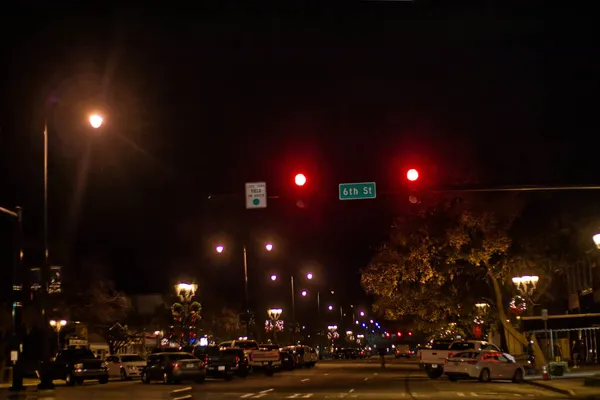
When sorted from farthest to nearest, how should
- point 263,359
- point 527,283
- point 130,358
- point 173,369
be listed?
point 263,359, point 130,358, point 527,283, point 173,369

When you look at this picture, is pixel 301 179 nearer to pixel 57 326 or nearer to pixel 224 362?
pixel 224 362

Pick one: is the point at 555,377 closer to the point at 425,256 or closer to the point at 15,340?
the point at 425,256

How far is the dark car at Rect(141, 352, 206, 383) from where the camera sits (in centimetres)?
3444

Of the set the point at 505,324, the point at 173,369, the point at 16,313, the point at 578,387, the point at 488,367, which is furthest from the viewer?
the point at 505,324

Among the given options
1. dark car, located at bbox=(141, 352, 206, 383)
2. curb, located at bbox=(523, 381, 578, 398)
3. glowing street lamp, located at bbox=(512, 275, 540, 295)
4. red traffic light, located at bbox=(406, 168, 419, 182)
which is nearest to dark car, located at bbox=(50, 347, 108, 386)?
dark car, located at bbox=(141, 352, 206, 383)

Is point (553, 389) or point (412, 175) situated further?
point (553, 389)

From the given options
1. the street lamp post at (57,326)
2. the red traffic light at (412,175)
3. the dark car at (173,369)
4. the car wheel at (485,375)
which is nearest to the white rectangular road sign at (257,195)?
the red traffic light at (412,175)

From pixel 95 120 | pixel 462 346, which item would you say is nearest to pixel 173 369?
pixel 95 120

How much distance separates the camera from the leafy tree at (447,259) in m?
40.6

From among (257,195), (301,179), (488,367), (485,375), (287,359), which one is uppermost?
(301,179)

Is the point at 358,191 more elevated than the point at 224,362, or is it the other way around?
the point at 358,191

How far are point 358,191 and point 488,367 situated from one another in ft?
50.8

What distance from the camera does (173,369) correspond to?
3438cm

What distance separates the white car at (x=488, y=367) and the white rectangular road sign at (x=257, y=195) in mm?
16564
